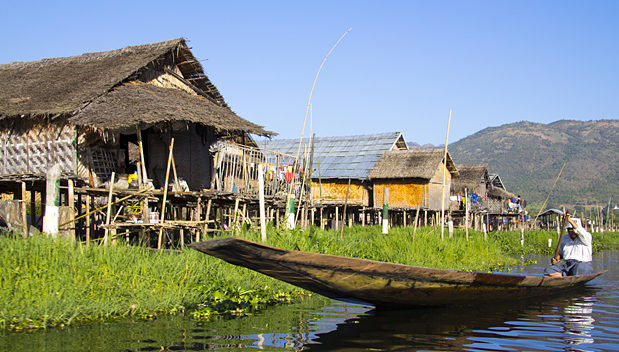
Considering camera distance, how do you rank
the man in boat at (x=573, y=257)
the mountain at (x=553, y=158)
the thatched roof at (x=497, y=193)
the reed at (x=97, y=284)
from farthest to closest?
the mountain at (x=553, y=158), the thatched roof at (x=497, y=193), the man in boat at (x=573, y=257), the reed at (x=97, y=284)

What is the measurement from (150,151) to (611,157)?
92239 mm

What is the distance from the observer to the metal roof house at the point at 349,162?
2259 centimetres

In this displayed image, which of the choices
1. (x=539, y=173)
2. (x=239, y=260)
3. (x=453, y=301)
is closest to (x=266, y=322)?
(x=239, y=260)

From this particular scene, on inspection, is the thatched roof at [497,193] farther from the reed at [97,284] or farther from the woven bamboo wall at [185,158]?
the reed at [97,284]

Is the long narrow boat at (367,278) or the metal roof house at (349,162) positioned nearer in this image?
the long narrow boat at (367,278)

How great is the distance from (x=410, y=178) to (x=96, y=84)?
1385cm

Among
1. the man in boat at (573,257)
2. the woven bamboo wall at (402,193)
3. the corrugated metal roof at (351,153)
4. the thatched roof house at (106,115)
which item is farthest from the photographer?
the corrugated metal roof at (351,153)

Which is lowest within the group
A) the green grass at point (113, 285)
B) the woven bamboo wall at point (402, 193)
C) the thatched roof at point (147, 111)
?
the green grass at point (113, 285)

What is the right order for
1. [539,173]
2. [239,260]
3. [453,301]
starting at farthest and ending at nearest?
[539,173] → [453,301] → [239,260]

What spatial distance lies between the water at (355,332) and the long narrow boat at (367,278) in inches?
9.0

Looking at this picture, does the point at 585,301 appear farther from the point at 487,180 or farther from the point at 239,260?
the point at 487,180

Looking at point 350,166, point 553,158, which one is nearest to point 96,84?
point 350,166

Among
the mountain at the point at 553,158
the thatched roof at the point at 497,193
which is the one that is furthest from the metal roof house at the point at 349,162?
the mountain at the point at 553,158

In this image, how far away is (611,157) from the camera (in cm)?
8675
